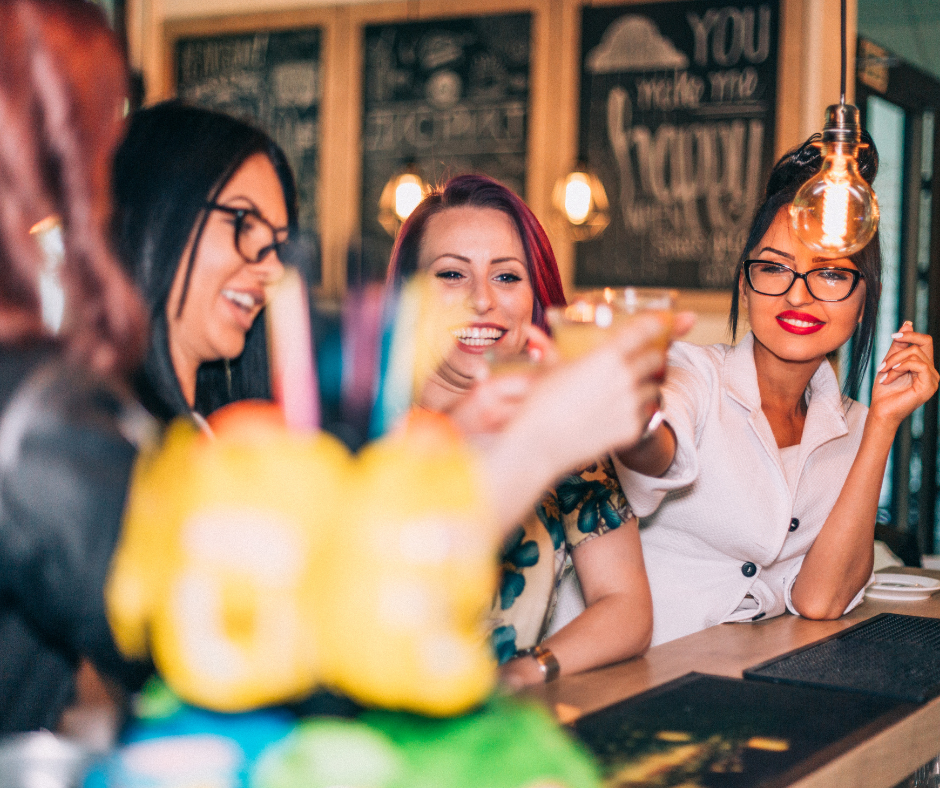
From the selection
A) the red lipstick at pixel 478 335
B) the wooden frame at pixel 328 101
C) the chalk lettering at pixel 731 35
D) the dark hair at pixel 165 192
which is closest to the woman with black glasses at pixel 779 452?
the red lipstick at pixel 478 335

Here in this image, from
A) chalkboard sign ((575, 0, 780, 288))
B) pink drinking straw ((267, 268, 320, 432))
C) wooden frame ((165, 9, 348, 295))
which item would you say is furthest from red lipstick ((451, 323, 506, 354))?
wooden frame ((165, 9, 348, 295))

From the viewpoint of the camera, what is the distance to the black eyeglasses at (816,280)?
2.05 m

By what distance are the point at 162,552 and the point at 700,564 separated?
4.82ft

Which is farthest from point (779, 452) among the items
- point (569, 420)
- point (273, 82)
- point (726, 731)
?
point (273, 82)

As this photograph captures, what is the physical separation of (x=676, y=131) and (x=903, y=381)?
9.09ft

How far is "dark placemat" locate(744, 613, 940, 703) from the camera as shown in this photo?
4.61 ft

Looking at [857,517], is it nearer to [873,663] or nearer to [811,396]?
[811,396]

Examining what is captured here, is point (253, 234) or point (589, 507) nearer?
point (253, 234)

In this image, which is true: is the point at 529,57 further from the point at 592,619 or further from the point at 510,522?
the point at 510,522

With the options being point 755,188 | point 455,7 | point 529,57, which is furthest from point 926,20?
point 455,7

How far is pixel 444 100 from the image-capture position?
5051 millimetres

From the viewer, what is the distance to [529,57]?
4824 mm

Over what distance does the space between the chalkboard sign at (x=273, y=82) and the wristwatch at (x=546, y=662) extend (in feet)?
13.2

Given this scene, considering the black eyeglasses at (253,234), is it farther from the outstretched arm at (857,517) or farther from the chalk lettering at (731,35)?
the chalk lettering at (731,35)
